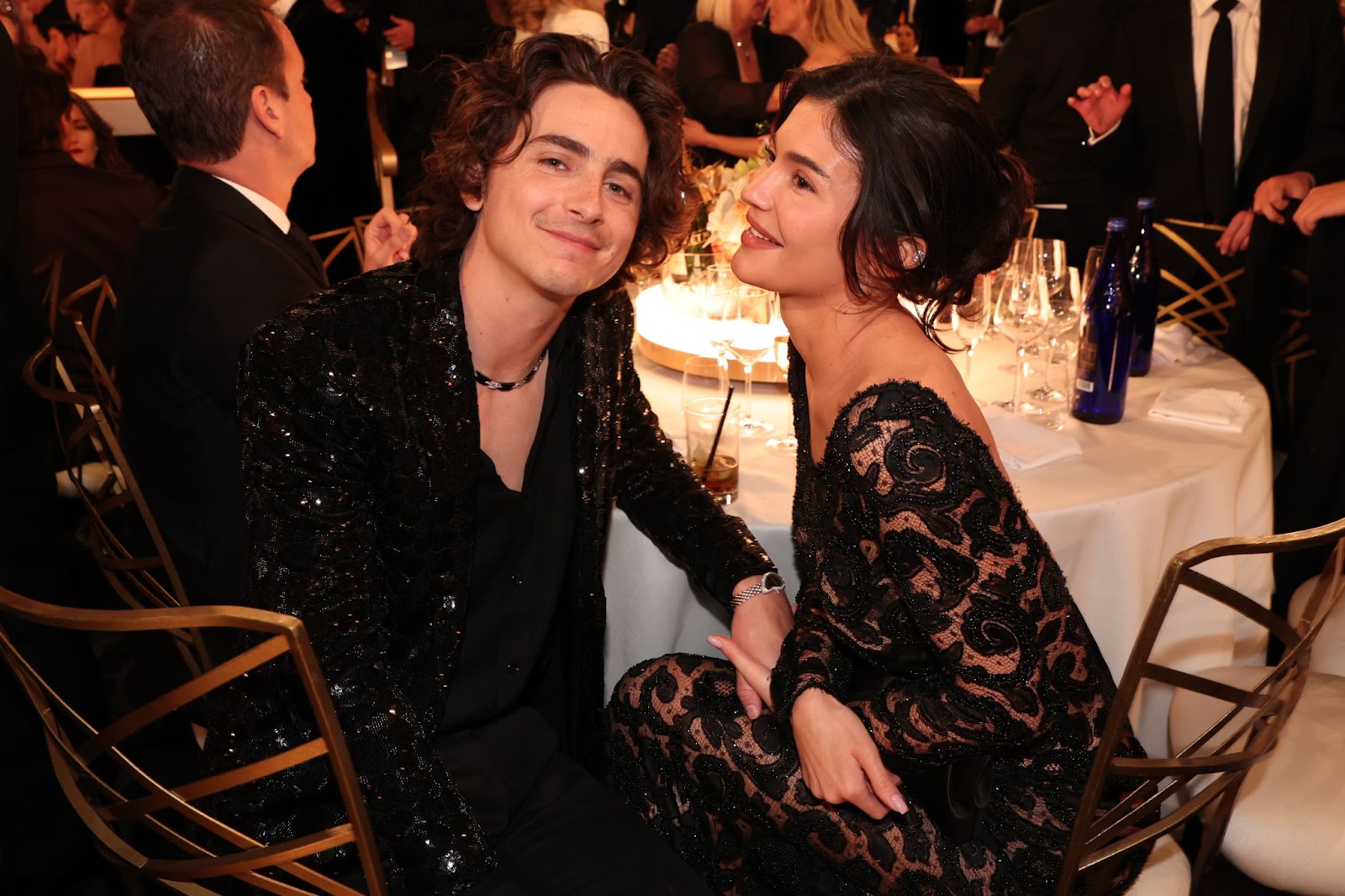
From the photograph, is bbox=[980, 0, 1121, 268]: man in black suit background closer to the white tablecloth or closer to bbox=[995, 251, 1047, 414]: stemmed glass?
bbox=[995, 251, 1047, 414]: stemmed glass

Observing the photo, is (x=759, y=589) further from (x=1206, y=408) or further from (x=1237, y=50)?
(x=1237, y=50)

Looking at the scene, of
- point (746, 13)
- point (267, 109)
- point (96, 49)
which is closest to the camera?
point (267, 109)

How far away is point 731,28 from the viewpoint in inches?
230

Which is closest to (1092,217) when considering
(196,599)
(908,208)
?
(908,208)

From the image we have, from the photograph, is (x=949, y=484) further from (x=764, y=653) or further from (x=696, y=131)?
(x=696, y=131)

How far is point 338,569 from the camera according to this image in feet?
5.03

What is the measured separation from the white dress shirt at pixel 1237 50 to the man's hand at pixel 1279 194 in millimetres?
738

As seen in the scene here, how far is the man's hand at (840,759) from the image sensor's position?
1567mm

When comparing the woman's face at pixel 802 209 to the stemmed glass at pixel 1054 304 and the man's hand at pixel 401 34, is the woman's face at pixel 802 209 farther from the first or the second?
the man's hand at pixel 401 34

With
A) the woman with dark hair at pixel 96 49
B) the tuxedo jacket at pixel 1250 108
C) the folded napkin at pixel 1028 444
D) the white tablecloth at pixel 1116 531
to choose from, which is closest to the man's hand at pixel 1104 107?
the tuxedo jacket at pixel 1250 108

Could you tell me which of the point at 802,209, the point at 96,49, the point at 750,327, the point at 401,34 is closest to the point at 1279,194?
the point at 750,327

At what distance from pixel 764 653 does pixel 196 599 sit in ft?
4.11

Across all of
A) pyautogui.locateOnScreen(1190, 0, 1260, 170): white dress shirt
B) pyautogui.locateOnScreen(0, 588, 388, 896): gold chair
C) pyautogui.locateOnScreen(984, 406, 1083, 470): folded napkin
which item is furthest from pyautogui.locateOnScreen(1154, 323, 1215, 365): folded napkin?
pyautogui.locateOnScreen(0, 588, 388, 896): gold chair

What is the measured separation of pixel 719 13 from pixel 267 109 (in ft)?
12.7
